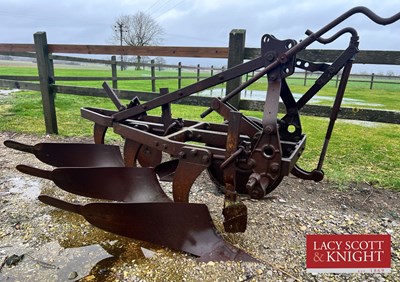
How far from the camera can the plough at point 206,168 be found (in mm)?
1914

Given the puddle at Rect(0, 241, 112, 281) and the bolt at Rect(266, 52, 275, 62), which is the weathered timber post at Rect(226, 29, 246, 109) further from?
the puddle at Rect(0, 241, 112, 281)

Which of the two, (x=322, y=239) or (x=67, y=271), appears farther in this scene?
(x=322, y=239)

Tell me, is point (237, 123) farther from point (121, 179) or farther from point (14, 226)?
point (14, 226)

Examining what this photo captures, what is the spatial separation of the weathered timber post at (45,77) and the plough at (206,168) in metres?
2.51

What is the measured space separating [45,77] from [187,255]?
4016 mm

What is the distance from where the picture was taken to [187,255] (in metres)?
2.05

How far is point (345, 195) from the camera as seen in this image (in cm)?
316

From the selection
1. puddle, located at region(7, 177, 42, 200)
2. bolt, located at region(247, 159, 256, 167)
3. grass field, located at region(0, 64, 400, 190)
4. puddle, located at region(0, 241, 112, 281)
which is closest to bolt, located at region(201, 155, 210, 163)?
bolt, located at region(247, 159, 256, 167)

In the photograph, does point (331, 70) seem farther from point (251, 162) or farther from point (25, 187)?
point (25, 187)

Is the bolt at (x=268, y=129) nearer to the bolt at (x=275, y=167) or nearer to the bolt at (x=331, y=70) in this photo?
the bolt at (x=275, y=167)

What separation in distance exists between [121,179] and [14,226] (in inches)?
35.0

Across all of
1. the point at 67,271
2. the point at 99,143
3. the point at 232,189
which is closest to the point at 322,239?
the point at 232,189

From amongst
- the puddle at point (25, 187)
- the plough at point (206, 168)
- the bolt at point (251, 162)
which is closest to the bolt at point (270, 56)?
the plough at point (206, 168)

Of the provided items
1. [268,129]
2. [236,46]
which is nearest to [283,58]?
[268,129]
